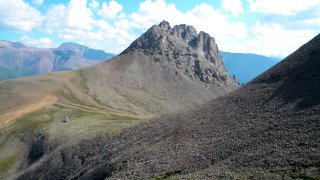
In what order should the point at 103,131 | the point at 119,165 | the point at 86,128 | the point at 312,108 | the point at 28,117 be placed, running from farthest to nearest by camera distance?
the point at 28,117, the point at 86,128, the point at 103,131, the point at 119,165, the point at 312,108

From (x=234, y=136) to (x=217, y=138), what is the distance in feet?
9.64

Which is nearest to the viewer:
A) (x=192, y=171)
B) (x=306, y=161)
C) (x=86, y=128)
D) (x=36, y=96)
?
(x=306, y=161)

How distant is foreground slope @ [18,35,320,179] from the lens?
160 feet

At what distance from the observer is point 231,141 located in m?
58.4

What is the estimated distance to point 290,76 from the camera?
77.1m

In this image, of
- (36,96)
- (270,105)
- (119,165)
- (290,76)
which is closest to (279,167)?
(270,105)

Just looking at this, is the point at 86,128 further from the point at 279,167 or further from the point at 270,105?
the point at 279,167

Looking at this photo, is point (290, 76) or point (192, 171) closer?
point (192, 171)

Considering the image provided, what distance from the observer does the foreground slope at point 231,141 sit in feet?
160

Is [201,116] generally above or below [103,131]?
above

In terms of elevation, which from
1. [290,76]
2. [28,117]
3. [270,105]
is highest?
[290,76]

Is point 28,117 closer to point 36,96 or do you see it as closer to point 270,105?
point 36,96

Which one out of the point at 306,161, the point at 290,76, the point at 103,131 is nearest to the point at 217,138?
the point at 306,161

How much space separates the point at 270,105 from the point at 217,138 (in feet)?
40.6
